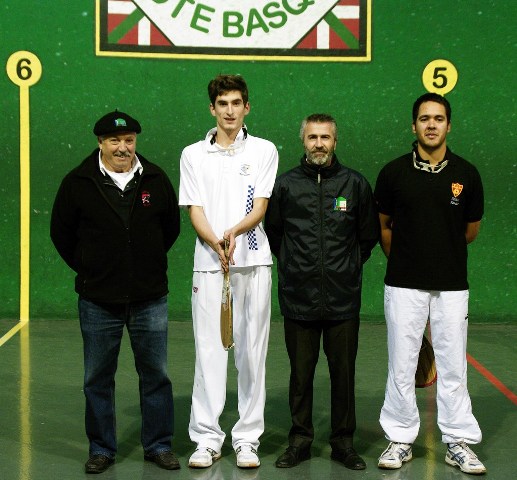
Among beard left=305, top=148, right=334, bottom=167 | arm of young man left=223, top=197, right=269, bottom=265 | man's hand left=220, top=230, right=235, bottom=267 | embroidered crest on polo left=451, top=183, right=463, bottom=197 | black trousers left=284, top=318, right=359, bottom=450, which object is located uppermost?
beard left=305, top=148, right=334, bottom=167

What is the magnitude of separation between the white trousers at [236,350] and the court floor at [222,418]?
6.4 inches

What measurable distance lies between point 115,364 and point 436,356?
57.1 inches

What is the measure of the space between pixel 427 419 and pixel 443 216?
1405mm

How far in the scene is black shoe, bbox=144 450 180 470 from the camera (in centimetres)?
465

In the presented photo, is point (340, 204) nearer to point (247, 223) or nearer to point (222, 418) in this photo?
point (247, 223)

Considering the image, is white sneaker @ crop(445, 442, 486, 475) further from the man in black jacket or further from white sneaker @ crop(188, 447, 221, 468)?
white sneaker @ crop(188, 447, 221, 468)

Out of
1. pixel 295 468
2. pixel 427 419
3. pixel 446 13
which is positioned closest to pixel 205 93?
pixel 446 13

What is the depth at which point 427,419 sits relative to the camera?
5547 millimetres

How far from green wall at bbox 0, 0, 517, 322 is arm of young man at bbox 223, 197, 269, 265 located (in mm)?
3583

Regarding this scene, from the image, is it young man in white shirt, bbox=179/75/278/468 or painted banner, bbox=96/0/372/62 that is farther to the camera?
painted banner, bbox=96/0/372/62

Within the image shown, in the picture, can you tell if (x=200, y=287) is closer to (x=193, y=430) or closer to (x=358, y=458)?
(x=193, y=430)

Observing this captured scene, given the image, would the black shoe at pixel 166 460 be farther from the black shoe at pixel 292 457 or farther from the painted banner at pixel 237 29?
the painted banner at pixel 237 29

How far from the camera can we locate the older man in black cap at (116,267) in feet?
14.9

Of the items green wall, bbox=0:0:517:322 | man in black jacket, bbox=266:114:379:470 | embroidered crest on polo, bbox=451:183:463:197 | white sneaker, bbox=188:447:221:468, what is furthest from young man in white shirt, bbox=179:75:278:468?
green wall, bbox=0:0:517:322
